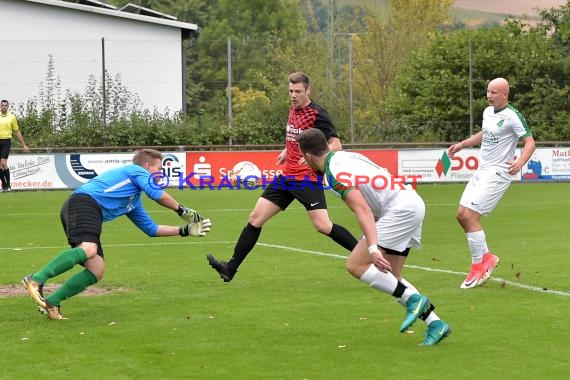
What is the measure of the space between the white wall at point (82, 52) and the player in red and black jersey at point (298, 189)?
906 inches

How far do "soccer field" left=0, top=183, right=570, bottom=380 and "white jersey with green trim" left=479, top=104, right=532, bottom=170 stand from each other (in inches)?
49.6

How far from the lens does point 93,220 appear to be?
30.5ft

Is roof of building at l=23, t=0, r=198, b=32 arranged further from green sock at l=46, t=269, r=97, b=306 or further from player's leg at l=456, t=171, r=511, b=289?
green sock at l=46, t=269, r=97, b=306

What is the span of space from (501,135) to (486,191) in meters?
0.61

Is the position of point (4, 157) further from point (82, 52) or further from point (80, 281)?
point (80, 281)

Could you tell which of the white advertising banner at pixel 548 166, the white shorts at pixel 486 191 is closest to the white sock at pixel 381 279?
the white shorts at pixel 486 191

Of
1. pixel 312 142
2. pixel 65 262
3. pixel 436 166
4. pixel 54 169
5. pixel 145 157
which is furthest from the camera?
pixel 436 166

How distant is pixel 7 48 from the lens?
34.6 m

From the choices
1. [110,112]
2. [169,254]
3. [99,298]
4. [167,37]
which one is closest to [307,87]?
[99,298]

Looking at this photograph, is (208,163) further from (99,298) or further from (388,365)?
→ (388,365)

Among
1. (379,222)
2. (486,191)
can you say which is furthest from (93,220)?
(486,191)

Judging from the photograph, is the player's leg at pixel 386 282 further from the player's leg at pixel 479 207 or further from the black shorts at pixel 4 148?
the black shorts at pixel 4 148

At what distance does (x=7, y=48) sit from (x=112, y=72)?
11.4 feet

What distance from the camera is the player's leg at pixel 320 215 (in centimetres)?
1122
